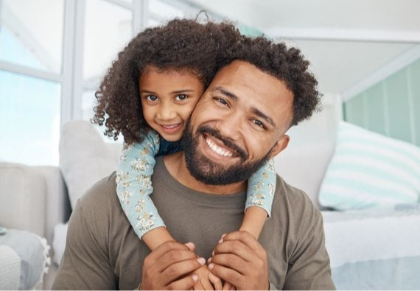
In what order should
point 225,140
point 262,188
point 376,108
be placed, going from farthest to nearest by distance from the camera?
1. point 376,108
2. point 262,188
3. point 225,140

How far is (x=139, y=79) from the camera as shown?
1.12 meters

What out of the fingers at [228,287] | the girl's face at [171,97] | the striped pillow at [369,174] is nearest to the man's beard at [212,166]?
the girl's face at [171,97]

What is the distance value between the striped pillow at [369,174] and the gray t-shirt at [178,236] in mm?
1050

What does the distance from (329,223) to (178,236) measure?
0.75 meters

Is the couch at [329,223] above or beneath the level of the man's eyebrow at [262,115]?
beneath

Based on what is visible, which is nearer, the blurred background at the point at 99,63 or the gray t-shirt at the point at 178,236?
the gray t-shirt at the point at 178,236

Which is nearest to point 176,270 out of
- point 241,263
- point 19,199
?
point 241,263

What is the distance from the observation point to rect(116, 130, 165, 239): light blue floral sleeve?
91cm

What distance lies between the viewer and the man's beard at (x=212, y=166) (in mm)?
911

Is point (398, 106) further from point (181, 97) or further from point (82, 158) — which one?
point (181, 97)

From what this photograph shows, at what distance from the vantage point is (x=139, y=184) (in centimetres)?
97

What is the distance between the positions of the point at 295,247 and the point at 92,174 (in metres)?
0.87

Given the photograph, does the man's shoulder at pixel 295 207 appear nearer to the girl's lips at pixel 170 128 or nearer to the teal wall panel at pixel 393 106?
the girl's lips at pixel 170 128

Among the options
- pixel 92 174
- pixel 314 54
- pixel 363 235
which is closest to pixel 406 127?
pixel 314 54
